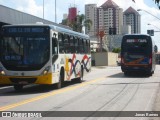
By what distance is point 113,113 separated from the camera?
472 inches

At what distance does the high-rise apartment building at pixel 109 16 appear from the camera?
423 feet

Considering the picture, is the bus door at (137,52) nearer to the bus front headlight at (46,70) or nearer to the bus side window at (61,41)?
the bus side window at (61,41)

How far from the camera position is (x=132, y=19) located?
13312 centimetres

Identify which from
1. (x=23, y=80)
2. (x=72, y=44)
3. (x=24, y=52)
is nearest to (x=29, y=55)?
(x=24, y=52)

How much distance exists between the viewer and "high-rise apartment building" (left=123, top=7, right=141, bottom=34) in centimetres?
12712

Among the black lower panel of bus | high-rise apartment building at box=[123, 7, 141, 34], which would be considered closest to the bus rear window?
the black lower panel of bus

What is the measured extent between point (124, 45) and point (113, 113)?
23002mm

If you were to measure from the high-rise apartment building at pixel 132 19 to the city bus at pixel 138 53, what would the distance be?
303 feet

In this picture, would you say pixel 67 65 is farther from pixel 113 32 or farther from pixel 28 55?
pixel 113 32

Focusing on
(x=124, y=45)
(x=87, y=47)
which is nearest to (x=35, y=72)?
(x=87, y=47)

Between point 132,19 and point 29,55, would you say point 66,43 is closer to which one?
point 29,55

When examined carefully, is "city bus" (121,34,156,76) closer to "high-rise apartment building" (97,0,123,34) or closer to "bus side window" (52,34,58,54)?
"bus side window" (52,34,58,54)

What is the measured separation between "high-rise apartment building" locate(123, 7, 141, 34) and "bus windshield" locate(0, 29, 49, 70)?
109 metres

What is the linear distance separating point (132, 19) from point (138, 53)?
100m
